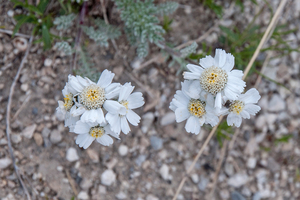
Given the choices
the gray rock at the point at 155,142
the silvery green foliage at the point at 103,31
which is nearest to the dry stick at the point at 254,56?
the gray rock at the point at 155,142

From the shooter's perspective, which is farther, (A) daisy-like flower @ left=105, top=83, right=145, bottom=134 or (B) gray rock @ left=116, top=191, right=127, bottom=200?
(B) gray rock @ left=116, top=191, right=127, bottom=200

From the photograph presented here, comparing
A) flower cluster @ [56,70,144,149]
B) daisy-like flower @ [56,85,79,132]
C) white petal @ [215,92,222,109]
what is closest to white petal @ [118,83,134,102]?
flower cluster @ [56,70,144,149]

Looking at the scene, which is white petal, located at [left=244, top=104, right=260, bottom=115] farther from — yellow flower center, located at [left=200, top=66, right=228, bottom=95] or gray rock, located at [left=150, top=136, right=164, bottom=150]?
gray rock, located at [left=150, top=136, right=164, bottom=150]

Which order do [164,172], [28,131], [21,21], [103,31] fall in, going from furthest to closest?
[164,172]
[103,31]
[28,131]
[21,21]

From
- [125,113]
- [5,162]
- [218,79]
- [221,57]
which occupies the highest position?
[221,57]

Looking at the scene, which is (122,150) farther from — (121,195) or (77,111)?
(77,111)

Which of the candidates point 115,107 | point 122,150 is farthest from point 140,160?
point 115,107
